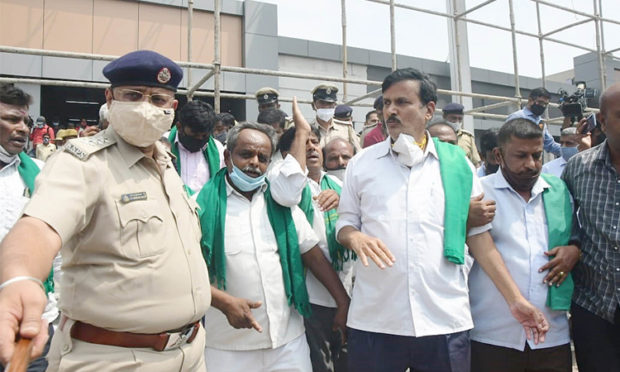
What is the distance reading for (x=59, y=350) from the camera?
156cm

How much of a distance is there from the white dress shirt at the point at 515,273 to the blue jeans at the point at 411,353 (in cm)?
25

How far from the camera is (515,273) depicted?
219cm

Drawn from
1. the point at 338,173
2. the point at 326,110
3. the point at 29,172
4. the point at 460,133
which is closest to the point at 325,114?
the point at 326,110

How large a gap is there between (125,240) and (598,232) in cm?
196

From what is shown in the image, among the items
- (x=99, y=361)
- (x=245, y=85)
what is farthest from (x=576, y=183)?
(x=245, y=85)

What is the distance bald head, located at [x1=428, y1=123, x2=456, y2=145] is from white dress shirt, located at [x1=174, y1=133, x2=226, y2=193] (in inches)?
66.0

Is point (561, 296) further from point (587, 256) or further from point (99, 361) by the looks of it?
point (99, 361)

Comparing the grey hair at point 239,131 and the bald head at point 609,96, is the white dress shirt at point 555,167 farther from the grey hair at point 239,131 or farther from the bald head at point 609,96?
the grey hair at point 239,131

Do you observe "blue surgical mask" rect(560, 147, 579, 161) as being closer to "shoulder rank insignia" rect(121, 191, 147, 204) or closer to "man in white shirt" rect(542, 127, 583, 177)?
"man in white shirt" rect(542, 127, 583, 177)

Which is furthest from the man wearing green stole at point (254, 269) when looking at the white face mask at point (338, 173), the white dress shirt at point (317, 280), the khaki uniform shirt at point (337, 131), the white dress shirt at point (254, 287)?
the khaki uniform shirt at point (337, 131)

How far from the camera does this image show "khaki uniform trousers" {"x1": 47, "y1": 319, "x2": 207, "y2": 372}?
4.97 feet

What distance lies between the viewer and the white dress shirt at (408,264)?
6.49ft

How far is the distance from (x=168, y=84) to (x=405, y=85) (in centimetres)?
107

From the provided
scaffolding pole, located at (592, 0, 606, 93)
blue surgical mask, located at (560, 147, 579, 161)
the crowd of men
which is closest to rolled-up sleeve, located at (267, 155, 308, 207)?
the crowd of men
